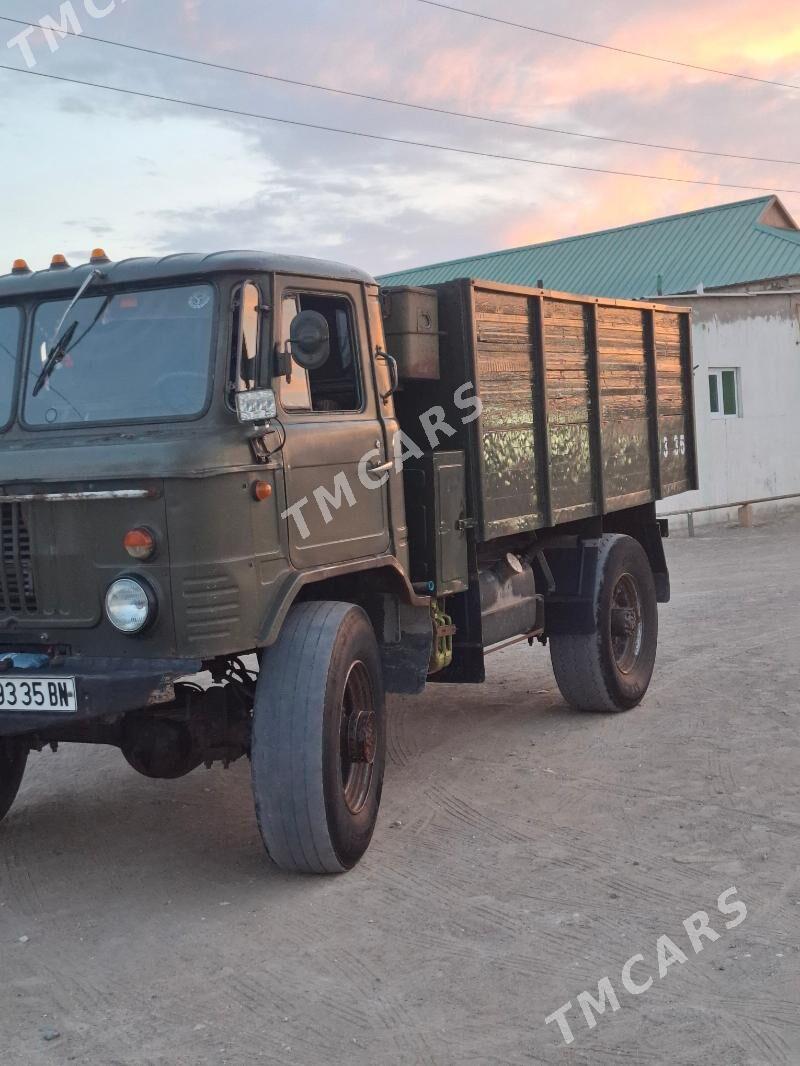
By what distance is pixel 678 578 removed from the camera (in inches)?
598

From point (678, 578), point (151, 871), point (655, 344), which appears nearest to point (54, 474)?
point (151, 871)

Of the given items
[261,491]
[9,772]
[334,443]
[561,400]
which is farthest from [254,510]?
[561,400]

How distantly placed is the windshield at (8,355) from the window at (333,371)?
1173 mm

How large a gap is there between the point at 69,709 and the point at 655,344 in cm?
543

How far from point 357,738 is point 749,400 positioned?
61.9ft

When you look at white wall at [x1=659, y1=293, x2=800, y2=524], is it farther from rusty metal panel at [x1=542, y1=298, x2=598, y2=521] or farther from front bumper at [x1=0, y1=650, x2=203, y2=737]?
front bumper at [x1=0, y1=650, x2=203, y2=737]

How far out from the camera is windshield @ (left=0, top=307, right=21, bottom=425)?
17.2 feet

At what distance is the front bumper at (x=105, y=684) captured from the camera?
4.63 m

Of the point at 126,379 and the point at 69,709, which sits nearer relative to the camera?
the point at 69,709

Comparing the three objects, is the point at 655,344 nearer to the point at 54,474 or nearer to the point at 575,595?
the point at 575,595

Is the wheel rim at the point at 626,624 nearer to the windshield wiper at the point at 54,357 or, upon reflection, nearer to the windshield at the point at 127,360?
the windshield at the point at 127,360
